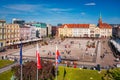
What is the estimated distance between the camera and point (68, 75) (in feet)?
124

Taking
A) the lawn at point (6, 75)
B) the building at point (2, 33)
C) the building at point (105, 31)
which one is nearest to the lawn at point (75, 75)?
the lawn at point (6, 75)

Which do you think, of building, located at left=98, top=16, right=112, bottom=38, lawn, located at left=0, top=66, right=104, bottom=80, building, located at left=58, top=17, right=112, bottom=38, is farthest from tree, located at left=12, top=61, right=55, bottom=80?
building, located at left=98, top=16, right=112, bottom=38

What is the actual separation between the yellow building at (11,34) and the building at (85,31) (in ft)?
251

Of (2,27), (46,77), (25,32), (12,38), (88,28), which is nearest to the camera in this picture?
(46,77)

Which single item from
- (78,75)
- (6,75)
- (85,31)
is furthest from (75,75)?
(85,31)

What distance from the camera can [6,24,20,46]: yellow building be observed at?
86.8m

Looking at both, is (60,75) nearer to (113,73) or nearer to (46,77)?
(46,77)

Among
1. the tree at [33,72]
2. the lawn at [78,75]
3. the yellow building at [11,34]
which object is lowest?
the lawn at [78,75]

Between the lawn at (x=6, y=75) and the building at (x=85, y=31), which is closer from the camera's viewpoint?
the lawn at (x=6, y=75)

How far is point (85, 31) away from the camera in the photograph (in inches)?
6698

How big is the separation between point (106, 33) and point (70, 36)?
109 ft

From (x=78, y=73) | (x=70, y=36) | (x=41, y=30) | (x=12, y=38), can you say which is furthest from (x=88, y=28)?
(x=78, y=73)

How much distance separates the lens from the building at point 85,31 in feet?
557

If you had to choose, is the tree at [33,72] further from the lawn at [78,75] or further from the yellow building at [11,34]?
the yellow building at [11,34]
